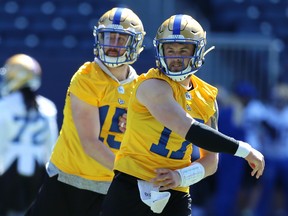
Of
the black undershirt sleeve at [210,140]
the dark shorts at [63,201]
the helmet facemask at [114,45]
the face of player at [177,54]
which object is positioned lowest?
the dark shorts at [63,201]

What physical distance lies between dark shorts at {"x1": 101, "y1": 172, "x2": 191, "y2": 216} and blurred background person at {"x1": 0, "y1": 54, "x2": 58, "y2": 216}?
2743mm

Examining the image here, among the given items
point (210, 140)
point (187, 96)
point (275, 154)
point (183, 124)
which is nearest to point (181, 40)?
point (187, 96)

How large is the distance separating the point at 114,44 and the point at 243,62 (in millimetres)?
5042

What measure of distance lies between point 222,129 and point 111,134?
13.0 ft

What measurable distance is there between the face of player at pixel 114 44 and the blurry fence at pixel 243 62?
184 inches

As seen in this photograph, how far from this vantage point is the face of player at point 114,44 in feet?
16.4

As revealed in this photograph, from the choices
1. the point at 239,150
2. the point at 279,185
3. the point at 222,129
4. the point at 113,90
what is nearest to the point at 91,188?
the point at 113,90

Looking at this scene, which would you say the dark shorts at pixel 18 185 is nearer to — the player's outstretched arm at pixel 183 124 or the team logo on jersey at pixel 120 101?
the team logo on jersey at pixel 120 101

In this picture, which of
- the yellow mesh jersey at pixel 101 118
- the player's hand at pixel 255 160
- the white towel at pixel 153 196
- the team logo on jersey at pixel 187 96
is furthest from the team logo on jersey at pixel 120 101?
the player's hand at pixel 255 160

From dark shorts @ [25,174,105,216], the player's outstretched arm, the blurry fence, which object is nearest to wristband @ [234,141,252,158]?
the player's outstretched arm

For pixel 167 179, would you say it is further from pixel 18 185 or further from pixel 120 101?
pixel 18 185

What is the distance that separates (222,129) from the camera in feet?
29.3

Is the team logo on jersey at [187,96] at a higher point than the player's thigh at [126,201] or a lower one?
higher

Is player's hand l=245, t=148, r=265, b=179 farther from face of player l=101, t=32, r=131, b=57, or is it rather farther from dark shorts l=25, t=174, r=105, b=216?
dark shorts l=25, t=174, r=105, b=216
